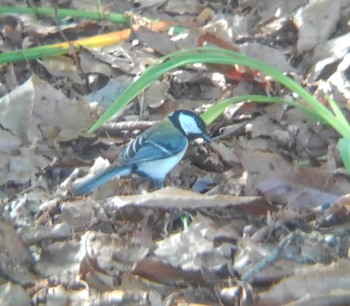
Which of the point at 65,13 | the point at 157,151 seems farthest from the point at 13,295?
the point at 65,13

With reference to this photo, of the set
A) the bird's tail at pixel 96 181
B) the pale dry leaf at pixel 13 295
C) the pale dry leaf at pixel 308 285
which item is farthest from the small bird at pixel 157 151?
the pale dry leaf at pixel 308 285

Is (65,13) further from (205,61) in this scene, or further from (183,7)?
(205,61)

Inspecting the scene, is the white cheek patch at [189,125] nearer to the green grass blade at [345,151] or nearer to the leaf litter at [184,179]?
the leaf litter at [184,179]

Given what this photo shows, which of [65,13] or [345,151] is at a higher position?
[345,151]

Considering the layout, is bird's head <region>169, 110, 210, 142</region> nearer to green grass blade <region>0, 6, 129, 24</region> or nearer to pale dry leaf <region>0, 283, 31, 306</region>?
pale dry leaf <region>0, 283, 31, 306</region>

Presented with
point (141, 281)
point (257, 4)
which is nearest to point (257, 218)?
point (141, 281)

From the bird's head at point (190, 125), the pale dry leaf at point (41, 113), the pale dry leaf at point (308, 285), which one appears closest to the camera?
the pale dry leaf at point (308, 285)

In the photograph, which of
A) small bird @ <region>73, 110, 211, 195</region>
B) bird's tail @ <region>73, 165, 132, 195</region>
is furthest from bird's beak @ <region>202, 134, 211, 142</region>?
bird's tail @ <region>73, 165, 132, 195</region>
